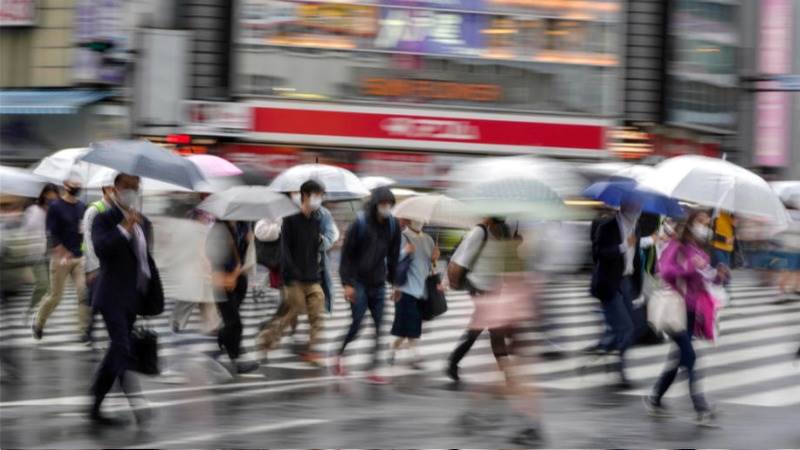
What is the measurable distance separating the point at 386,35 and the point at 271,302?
16.3 metres

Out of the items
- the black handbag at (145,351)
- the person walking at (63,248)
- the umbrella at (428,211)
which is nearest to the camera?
the black handbag at (145,351)

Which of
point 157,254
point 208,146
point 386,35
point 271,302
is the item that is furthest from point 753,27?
point 157,254

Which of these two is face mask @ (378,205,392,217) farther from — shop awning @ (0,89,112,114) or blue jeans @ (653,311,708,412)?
shop awning @ (0,89,112,114)

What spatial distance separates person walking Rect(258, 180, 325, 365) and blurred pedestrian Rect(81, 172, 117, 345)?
1581mm

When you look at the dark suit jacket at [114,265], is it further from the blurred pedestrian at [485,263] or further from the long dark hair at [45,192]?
the long dark hair at [45,192]

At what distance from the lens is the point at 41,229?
53.4 ft

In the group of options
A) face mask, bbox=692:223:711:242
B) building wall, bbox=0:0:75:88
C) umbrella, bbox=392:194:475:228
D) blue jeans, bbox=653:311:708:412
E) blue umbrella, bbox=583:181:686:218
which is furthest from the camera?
building wall, bbox=0:0:75:88

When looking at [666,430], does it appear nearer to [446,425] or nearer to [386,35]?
[446,425]

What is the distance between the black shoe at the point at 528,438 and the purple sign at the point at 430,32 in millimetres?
27492

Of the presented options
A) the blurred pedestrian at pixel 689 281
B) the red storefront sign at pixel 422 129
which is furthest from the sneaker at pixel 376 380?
the red storefront sign at pixel 422 129

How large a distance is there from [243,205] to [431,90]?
2440cm

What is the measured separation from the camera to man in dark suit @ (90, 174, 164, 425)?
9898 millimetres

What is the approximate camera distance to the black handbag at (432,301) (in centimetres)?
1473

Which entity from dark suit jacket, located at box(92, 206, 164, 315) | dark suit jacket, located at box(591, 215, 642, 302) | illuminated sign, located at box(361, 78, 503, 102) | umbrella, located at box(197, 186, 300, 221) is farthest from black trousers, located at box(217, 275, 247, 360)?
illuminated sign, located at box(361, 78, 503, 102)
